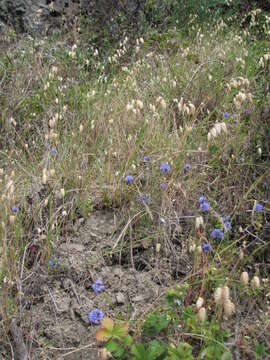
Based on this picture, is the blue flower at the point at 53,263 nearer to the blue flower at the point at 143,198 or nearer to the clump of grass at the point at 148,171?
the clump of grass at the point at 148,171

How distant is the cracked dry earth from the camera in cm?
160

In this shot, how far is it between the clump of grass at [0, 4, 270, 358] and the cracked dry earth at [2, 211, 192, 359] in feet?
0.22

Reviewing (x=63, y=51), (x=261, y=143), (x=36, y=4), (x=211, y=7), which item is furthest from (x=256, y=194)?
(x=211, y=7)

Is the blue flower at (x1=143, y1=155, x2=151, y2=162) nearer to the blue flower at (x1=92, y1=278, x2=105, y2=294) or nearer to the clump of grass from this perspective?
the clump of grass

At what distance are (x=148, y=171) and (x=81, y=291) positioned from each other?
0.81 m

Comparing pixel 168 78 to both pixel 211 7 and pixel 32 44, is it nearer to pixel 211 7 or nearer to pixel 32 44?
pixel 32 44

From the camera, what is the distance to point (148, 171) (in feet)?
7.60

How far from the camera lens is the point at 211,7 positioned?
5.76 m

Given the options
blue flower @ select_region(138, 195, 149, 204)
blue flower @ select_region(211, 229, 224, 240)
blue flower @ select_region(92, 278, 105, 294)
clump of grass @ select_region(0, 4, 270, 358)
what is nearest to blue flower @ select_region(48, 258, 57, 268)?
clump of grass @ select_region(0, 4, 270, 358)

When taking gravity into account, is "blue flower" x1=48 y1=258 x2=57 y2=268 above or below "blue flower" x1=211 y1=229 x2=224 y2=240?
below

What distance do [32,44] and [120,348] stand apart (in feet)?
11.3

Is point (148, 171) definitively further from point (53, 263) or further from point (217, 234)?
point (53, 263)

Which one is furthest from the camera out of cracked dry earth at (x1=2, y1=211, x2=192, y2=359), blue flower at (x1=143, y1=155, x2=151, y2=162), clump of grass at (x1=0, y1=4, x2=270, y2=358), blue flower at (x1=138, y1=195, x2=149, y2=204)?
blue flower at (x1=143, y1=155, x2=151, y2=162)

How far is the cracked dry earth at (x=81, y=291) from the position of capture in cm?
160
